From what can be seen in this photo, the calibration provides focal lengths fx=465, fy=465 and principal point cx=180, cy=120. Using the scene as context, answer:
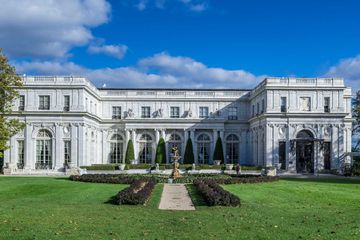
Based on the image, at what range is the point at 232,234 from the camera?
514 inches

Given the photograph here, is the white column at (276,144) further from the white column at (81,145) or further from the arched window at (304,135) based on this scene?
the white column at (81,145)

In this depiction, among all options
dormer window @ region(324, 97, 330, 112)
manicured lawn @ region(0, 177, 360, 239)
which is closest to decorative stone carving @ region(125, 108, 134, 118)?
dormer window @ region(324, 97, 330, 112)

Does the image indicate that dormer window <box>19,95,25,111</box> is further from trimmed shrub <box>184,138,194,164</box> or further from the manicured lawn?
the manicured lawn

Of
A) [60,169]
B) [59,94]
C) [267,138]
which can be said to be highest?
[59,94]

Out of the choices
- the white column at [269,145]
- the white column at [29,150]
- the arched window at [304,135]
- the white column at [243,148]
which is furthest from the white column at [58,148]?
the arched window at [304,135]

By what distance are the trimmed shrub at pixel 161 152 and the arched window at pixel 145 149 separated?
7.57 ft

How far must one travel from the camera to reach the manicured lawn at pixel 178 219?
1306 centimetres

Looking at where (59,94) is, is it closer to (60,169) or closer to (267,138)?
(60,169)

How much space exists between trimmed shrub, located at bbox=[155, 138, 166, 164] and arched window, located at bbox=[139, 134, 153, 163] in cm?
231

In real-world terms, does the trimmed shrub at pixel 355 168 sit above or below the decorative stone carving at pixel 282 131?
below

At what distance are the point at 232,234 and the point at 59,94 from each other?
44.8 meters

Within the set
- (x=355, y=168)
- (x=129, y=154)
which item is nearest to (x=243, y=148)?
(x=129, y=154)

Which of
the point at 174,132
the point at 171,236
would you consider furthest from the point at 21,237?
the point at 174,132

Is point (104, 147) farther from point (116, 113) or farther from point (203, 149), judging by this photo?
point (203, 149)
